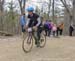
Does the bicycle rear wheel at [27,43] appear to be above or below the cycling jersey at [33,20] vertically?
below

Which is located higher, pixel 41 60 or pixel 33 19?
pixel 33 19

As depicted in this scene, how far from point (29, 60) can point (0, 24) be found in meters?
23.4

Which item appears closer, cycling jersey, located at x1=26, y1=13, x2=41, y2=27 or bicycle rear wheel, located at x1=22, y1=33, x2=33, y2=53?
bicycle rear wheel, located at x1=22, y1=33, x2=33, y2=53

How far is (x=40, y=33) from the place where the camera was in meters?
13.4

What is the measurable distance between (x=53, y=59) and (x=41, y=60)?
0.53 meters

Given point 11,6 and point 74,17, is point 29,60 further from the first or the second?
point 11,6

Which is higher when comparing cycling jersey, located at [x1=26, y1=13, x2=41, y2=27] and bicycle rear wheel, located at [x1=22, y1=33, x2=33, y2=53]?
cycling jersey, located at [x1=26, y1=13, x2=41, y2=27]

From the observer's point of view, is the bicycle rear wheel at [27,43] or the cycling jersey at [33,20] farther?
the cycling jersey at [33,20]

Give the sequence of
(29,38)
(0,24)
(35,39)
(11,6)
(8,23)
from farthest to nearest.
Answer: (11,6), (8,23), (0,24), (35,39), (29,38)

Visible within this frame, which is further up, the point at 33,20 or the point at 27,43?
the point at 33,20

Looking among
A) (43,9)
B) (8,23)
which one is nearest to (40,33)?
(8,23)

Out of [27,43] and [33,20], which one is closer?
[27,43]

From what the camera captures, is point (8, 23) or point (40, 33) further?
point (8, 23)

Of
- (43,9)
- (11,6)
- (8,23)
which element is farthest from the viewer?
(43,9)
